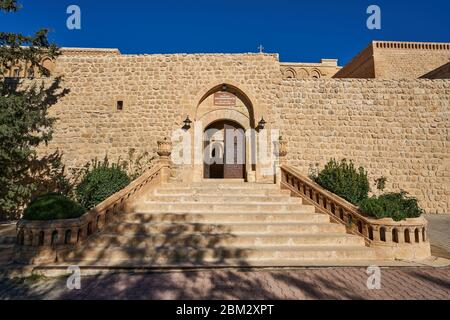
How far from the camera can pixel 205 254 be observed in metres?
4.45

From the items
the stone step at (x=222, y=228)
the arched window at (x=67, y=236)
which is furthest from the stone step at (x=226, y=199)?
the arched window at (x=67, y=236)

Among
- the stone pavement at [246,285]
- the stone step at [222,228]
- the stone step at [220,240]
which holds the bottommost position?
the stone pavement at [246,285]

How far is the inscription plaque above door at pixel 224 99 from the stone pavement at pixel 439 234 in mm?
7557

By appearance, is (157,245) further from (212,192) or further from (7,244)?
(7,244)

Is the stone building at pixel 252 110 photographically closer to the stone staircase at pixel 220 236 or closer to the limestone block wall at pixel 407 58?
the stone staircase at pixel 220 236

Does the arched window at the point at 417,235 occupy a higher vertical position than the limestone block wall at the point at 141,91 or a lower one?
lower

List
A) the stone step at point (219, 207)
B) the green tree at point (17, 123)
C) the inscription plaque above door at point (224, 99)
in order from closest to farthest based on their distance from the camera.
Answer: the stone step at point (219, 207) → the green tree at point (17, 123) → the inscription plaque above door at point (224, 99)

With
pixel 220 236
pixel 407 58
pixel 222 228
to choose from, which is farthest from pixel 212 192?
pixel 407 58

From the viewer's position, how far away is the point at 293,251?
14.9 ft

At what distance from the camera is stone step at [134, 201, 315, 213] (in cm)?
622

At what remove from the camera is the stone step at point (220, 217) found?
225 inches

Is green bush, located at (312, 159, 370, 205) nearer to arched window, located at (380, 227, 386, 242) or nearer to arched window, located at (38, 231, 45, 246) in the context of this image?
arched window, located at (380, 227, 386, 242)

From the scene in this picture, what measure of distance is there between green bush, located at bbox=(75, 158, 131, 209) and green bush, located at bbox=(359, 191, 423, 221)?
6620mm

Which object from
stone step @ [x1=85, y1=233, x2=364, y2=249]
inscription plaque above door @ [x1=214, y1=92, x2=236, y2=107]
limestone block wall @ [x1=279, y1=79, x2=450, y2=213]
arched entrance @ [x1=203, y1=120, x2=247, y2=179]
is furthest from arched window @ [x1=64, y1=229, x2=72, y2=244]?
limestone block wall @ [x1=279, y1=79, x2=450, y2=213]
